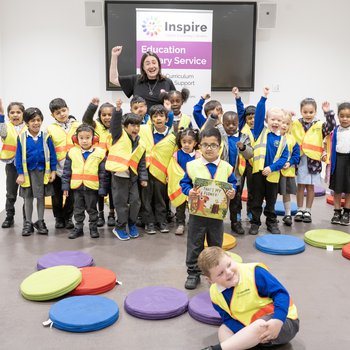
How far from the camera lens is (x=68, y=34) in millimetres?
8609

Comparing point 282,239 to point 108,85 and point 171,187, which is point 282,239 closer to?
point 171,187

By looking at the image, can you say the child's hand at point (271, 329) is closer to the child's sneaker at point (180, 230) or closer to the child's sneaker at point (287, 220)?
the child's sneaker at point (180, 230)

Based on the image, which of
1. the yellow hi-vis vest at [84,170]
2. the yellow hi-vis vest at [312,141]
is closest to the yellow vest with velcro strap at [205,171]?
the yellow hi-vis vest at [84,170]

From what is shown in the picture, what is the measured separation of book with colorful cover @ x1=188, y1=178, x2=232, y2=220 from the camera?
140 inches

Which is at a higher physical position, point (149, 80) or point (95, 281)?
point (149, 80)

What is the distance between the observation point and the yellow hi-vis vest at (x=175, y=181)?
4.90 m

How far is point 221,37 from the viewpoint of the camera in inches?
338

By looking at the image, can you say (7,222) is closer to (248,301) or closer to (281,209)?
(281,209)

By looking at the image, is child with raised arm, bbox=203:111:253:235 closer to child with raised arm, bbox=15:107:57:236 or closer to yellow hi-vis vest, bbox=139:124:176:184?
yellow hi-vis vest, bbox=139:124:176:184

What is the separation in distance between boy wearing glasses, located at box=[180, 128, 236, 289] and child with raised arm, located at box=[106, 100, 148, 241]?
1.15 m

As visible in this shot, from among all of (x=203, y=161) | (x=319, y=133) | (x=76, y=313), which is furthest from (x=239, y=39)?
(x=76, y=313)

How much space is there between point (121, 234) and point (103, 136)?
114cm

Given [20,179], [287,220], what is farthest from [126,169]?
[287,220]

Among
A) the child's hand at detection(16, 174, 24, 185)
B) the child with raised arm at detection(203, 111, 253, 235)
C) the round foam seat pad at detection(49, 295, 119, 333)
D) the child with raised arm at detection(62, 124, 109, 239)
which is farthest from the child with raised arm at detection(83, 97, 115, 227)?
the round foam seat pad at detection(49, 295, 119, 333)
